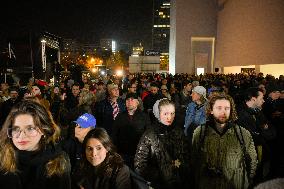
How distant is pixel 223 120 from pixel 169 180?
104cm

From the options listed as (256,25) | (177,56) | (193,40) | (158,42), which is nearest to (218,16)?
(193,40)

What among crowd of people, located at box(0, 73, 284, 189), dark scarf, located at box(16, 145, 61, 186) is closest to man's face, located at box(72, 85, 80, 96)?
crowd of people, located at box(0, 73, 284, 189)

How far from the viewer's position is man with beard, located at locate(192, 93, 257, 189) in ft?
13.4

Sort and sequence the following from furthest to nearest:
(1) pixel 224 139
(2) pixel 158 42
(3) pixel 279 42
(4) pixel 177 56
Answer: (2) pixel 158 42 < (4) pixel 177 56 < (3) pixel 279 42 < (1) pixel 224 139

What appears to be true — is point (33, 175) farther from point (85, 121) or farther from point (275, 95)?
point (275, 95)

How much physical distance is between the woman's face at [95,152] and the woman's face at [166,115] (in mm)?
1227

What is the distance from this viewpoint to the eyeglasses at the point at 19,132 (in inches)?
107

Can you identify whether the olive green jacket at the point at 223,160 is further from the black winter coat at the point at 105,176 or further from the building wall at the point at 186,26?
the building wall at the point at 186,26

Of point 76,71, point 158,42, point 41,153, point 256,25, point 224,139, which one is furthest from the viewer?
point 158,42

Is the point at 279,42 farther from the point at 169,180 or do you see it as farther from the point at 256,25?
the point at 169,180

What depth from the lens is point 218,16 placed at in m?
60.2

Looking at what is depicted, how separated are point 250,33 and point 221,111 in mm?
45638

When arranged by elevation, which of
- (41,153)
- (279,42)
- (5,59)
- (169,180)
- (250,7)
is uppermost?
(250,7)

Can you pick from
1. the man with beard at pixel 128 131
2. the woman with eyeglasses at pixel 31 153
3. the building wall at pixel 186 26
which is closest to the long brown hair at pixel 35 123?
the woman with eyeglasses at pixel 31 153
